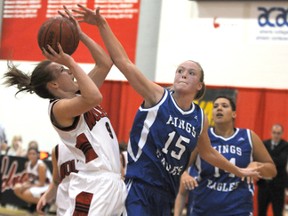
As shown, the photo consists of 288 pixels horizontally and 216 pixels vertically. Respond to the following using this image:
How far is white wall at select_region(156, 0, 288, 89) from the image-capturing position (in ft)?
35.2

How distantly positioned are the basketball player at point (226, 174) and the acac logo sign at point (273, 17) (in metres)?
5.61

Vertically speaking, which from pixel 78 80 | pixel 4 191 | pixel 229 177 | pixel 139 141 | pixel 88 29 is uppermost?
pixel 88 29

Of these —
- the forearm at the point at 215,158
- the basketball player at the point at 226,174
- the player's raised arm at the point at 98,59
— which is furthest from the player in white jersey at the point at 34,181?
the player's raised arm at the point at 98,59

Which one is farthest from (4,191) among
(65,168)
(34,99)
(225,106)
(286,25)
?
(65,168)

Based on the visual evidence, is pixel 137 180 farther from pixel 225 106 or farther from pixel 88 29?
pixel 88 29

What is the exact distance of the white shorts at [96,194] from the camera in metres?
3.68

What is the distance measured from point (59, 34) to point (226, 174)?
2.13m

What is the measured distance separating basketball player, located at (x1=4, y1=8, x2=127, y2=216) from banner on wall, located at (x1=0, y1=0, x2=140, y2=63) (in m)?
8.04

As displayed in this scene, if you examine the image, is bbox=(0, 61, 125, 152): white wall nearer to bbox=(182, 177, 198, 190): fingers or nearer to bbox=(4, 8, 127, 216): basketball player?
bbox=(182, 177, 198, 190): fingers

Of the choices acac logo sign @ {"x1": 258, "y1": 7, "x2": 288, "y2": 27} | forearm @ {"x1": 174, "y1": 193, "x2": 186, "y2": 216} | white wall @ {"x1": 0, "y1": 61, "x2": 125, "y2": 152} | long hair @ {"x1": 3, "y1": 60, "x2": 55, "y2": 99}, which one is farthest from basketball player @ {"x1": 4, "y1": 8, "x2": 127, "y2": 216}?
white wall @ {"x1": 0, "y1": 61, "x2": 125, "y2": 152}

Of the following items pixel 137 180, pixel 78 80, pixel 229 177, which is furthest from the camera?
pixel 229 177

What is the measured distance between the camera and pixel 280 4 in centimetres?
1078

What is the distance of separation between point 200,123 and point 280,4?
23.3 feet

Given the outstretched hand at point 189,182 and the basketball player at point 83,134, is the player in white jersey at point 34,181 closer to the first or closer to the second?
the outstretched hand at point 189,182
